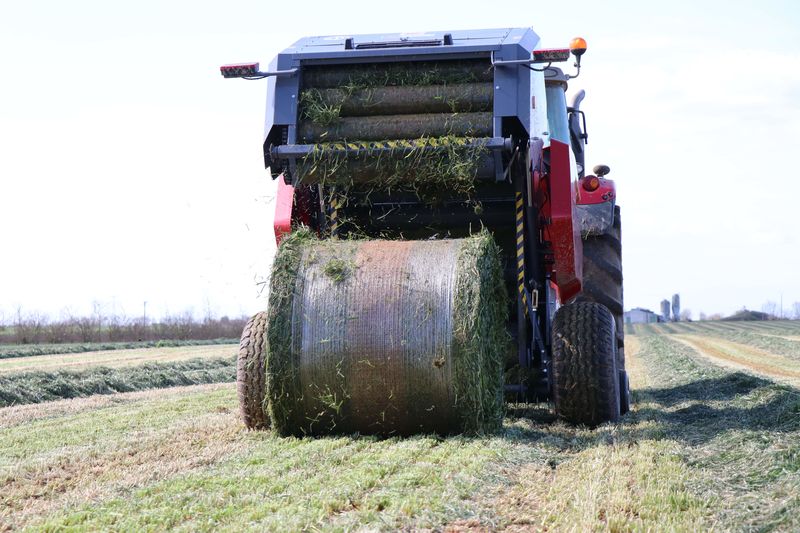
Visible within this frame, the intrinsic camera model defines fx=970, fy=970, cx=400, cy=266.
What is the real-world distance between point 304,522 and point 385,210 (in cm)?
473

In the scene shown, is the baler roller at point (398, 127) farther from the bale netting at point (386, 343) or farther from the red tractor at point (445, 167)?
the bale netting at point (386, 343)

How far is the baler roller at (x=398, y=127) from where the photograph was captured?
7.96m

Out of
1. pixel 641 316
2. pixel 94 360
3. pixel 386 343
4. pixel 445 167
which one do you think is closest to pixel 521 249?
pixel 445 167

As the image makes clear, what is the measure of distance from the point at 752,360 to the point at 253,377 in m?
17.0

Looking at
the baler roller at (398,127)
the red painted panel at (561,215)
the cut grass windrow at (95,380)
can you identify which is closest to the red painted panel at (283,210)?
the baler roller at (398,127)

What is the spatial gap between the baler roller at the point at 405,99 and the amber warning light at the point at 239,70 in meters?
0.49

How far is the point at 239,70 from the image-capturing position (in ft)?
27.2

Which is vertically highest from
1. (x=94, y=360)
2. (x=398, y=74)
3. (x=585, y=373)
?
(x=398, y=74)

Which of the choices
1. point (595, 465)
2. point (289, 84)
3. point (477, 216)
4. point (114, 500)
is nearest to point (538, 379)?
point (477, 216)

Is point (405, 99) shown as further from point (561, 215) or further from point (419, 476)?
point (419, 476)

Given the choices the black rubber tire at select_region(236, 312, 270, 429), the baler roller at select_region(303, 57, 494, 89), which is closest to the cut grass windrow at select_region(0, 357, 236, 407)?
the black rubber tire at select_region(236, 312, 270, 429)

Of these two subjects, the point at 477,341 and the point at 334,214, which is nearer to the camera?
the point at 477,341

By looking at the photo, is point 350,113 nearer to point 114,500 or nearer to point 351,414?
point 351,414

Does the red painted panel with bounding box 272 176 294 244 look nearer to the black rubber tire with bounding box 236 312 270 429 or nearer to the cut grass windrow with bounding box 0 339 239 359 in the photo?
the black rubber tire with bounding box 236 312 270 429
